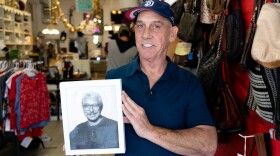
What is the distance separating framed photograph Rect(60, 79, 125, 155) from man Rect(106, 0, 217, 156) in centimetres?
9

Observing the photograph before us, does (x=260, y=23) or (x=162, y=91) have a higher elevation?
(x=260, y=23)

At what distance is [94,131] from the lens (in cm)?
132

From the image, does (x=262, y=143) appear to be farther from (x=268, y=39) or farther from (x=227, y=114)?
(x=268, y=39)

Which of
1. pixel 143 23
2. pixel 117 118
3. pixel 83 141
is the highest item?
pixel 143 23

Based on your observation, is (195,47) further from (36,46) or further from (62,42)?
(62,42)

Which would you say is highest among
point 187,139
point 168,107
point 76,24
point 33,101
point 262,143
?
point 76,24

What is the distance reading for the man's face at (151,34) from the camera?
4.83ft

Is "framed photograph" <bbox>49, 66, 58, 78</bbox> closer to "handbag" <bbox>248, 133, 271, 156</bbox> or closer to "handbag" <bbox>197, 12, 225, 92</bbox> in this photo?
"handbag" <bbox>197, 12, 225, 92</bbox>

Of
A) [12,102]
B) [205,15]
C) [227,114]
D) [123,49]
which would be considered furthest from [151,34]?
[12,102]

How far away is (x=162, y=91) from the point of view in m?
1.46

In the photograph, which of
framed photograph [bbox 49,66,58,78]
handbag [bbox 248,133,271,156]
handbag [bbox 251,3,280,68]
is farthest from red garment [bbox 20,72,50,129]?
handbag [bbox 251,3,280,68]

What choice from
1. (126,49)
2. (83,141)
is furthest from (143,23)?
(126,49)

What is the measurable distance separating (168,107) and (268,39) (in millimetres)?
551

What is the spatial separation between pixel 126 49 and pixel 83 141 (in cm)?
267
